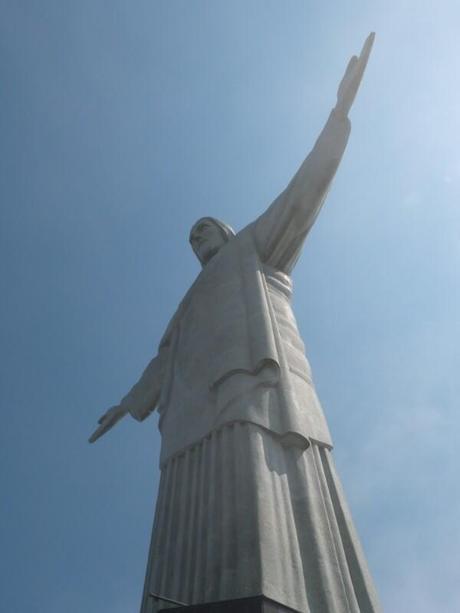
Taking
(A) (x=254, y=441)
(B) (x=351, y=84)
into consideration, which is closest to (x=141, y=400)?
(A) (x=254, y=441)

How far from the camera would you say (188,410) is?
6.41 metres

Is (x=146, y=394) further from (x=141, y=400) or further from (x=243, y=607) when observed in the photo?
(x=243, y=607)

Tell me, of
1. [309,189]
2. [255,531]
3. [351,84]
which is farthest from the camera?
[351,84]

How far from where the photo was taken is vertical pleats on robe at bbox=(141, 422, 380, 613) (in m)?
4.28

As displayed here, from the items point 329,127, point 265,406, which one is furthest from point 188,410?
point 329,127

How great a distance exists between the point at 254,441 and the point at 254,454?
0.56ft

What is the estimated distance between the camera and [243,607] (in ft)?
11.0

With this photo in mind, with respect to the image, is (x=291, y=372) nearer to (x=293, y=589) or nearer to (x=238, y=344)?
(x=238, y=344)

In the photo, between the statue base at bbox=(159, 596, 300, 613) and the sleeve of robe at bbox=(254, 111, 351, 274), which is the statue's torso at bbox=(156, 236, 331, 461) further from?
the statue base at bbox=(159, 596, 300, 613)

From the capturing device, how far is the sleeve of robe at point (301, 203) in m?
7.88

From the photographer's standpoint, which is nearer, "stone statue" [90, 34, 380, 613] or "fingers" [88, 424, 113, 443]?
"stone statue" [90, 34, 380, 613]

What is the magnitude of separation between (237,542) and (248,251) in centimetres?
472

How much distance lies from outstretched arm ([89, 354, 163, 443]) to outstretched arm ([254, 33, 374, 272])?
89.9 inches

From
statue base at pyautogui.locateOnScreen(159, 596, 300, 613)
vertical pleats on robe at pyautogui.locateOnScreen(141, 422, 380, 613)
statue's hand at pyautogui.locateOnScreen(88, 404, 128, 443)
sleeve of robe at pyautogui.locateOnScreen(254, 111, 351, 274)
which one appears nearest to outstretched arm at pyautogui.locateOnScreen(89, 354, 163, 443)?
statue's hand at pyautogui.locateOnScreen(88, 404, 128, 443)
